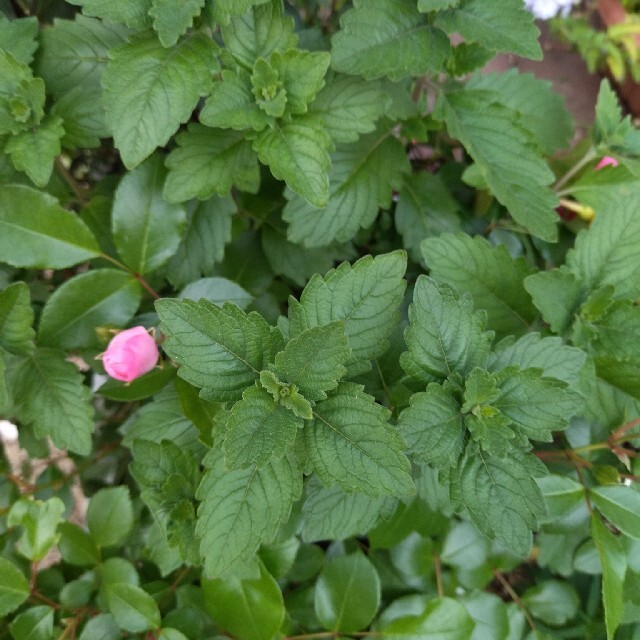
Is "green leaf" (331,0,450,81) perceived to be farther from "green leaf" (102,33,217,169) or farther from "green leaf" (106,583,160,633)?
"green leaf" (106,583,160,633)

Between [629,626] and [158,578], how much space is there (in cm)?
69

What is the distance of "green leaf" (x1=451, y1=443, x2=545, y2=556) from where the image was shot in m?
0.52

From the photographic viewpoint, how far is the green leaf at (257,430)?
0.49m

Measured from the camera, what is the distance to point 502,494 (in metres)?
0.53

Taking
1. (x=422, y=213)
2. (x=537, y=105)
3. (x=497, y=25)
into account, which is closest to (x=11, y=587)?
(x=422, y=213)

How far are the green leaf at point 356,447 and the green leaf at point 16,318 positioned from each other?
1.13ft

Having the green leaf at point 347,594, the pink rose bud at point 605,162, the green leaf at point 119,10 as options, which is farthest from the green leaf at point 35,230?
the pink rose bud at point 605,162

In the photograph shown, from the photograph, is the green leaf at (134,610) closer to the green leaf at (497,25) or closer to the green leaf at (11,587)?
the green leaf at (11,587)

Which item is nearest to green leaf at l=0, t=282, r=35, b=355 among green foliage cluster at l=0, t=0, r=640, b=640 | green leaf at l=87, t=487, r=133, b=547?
green foliage cluster at l=0, t=0, r=640, b=640

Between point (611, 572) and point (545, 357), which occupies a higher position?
point (545, 357)

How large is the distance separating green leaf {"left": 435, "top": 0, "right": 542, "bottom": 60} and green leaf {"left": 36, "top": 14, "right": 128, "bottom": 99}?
0.41m

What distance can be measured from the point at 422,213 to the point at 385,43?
11.4 inches

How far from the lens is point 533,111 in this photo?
943mm

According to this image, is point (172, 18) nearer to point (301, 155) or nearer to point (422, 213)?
point (301, 155)
